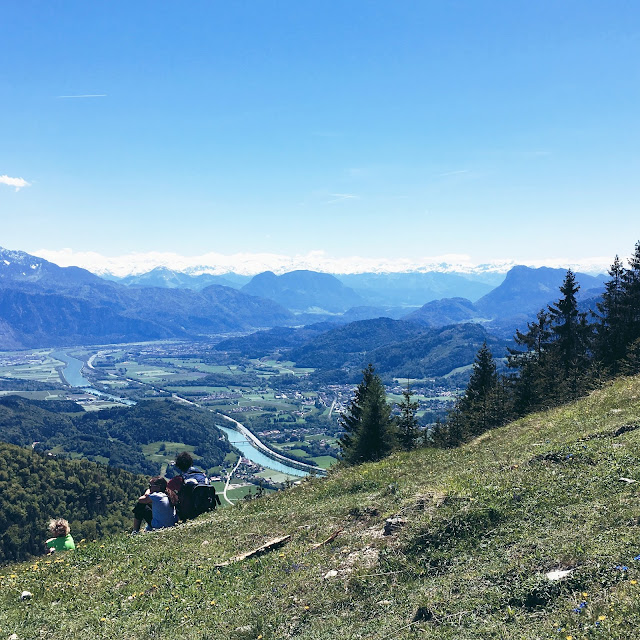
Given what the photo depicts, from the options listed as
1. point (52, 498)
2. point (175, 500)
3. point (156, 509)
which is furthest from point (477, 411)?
point (52, 498)

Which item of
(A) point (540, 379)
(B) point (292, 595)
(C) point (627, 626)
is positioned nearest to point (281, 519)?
(B) point (292, 595)

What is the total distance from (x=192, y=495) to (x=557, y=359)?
3609 cm

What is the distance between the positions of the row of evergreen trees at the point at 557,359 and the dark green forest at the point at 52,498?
58.1m

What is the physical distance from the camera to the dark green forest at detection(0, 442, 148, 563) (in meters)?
70.3

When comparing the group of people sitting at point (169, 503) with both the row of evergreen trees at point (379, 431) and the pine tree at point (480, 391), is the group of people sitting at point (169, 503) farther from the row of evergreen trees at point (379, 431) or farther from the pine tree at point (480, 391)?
the pine tree at point (480, 391)

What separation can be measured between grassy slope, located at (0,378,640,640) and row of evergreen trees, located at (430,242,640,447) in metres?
18.7

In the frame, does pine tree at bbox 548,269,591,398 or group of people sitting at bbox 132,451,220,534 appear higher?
pine tree at bbox 548,269,591,398

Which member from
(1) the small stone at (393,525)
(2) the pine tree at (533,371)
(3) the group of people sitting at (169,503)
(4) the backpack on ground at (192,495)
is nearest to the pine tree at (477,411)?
(2) the pine tree at (533,371)

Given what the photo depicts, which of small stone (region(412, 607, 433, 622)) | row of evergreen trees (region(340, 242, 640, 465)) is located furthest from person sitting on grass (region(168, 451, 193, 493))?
row of evergreen trees (region(340, 242, 640, 465))

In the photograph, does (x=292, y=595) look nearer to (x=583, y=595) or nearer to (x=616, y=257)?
(x=583, y=595)

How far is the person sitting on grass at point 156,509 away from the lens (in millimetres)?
16375

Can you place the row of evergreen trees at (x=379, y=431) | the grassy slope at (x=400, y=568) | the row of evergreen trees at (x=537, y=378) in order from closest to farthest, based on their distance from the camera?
the grassy slope at (x=400, y=568) → the row of evergreen trees at (x=537, y=378) → the row of evergreen trees at (x=379, y=431)

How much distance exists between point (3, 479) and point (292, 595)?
93314 millimetres

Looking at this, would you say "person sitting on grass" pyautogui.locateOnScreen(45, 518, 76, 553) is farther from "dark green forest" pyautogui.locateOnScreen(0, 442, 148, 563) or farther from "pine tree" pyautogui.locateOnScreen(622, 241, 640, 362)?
"dark green forest" pyautogui.locateOnScreen(0, 442, 148, 563)
